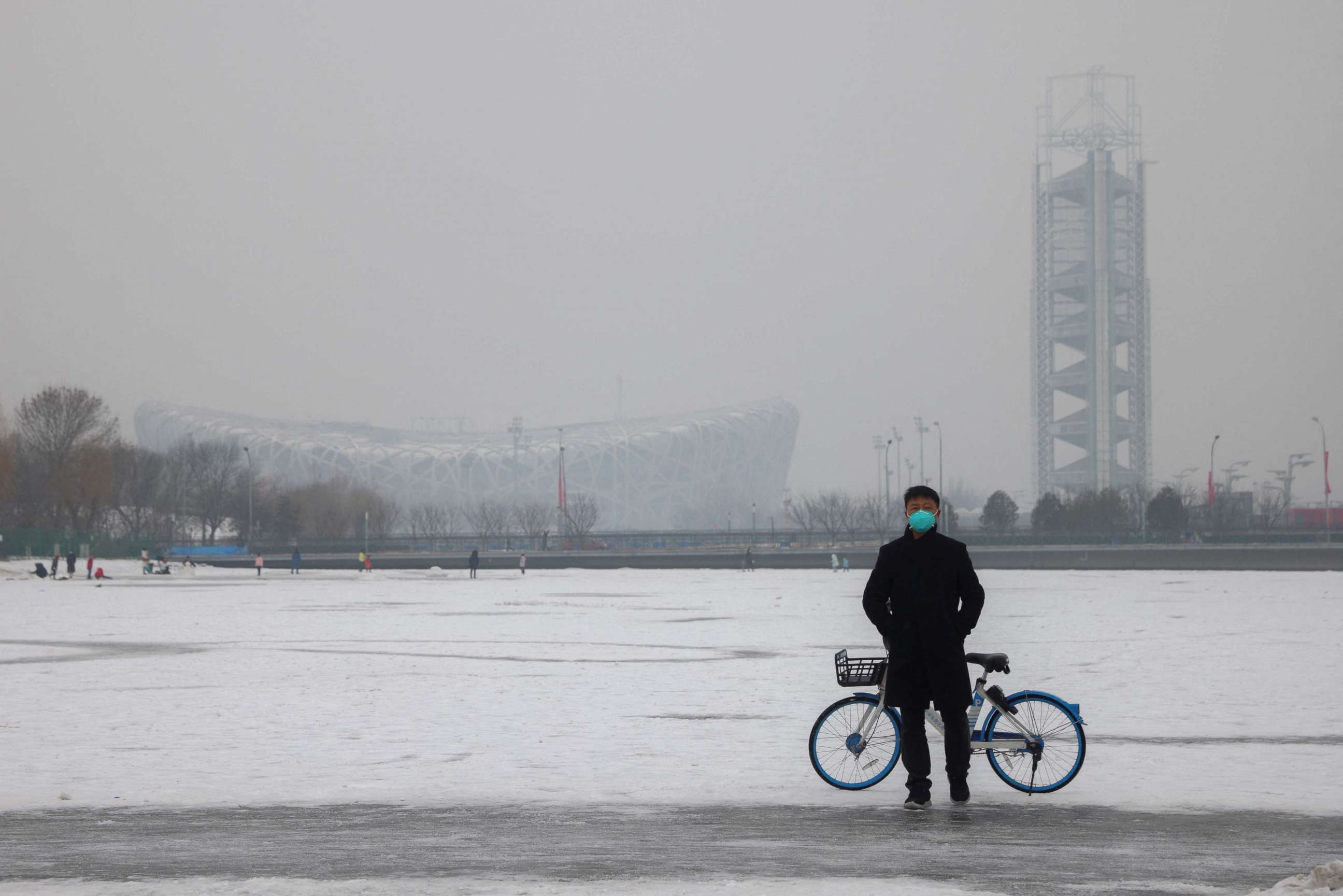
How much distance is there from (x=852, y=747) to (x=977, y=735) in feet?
2.62

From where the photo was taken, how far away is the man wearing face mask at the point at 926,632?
8.89 m

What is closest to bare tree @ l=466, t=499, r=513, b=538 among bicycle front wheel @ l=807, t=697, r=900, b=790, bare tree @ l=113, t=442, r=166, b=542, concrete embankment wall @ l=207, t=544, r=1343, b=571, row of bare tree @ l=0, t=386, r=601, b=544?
row of bare tree @ l=0, t=386, r=601, b=544

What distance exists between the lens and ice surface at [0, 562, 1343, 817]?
386 inches

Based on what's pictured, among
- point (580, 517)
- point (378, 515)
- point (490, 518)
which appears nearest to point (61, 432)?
point (378, 515)

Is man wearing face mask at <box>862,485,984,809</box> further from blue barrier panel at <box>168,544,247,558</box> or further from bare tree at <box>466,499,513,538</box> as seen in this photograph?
bare tree at <box>466,499,513,538</box>

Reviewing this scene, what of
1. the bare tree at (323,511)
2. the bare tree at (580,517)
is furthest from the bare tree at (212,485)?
the bare tree at (580,517)

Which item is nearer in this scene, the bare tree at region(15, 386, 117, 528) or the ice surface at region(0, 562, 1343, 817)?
the ice surface at region(0, 562, 1343, 817)

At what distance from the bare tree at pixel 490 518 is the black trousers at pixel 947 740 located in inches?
4900

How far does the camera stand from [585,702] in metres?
14.9

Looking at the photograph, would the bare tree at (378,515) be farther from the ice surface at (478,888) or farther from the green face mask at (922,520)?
the ice surface at (478,888)

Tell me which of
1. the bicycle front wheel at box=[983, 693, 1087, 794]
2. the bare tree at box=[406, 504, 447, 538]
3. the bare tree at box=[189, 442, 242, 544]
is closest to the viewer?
the bicycle front wheel at box=[983, 693, 1087, 794]

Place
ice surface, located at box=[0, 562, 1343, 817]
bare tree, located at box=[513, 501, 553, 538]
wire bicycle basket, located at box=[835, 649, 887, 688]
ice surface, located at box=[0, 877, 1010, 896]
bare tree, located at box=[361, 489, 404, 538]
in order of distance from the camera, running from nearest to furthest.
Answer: ice surface, located at box=[0, 877, 1010, 896] → wire bicycle basket, located at box=[835, 649, 887, 688] → ice surface, located at box=[0, 562, 1343, 817] → bare tree, located at box=[361, 489, 404, 538] → bare tree, located at box=[513, 501, 553, 538]

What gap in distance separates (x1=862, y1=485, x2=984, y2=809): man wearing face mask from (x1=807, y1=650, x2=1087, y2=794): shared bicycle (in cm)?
18

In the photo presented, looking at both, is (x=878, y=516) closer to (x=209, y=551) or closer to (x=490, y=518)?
(x=490, y=518)
